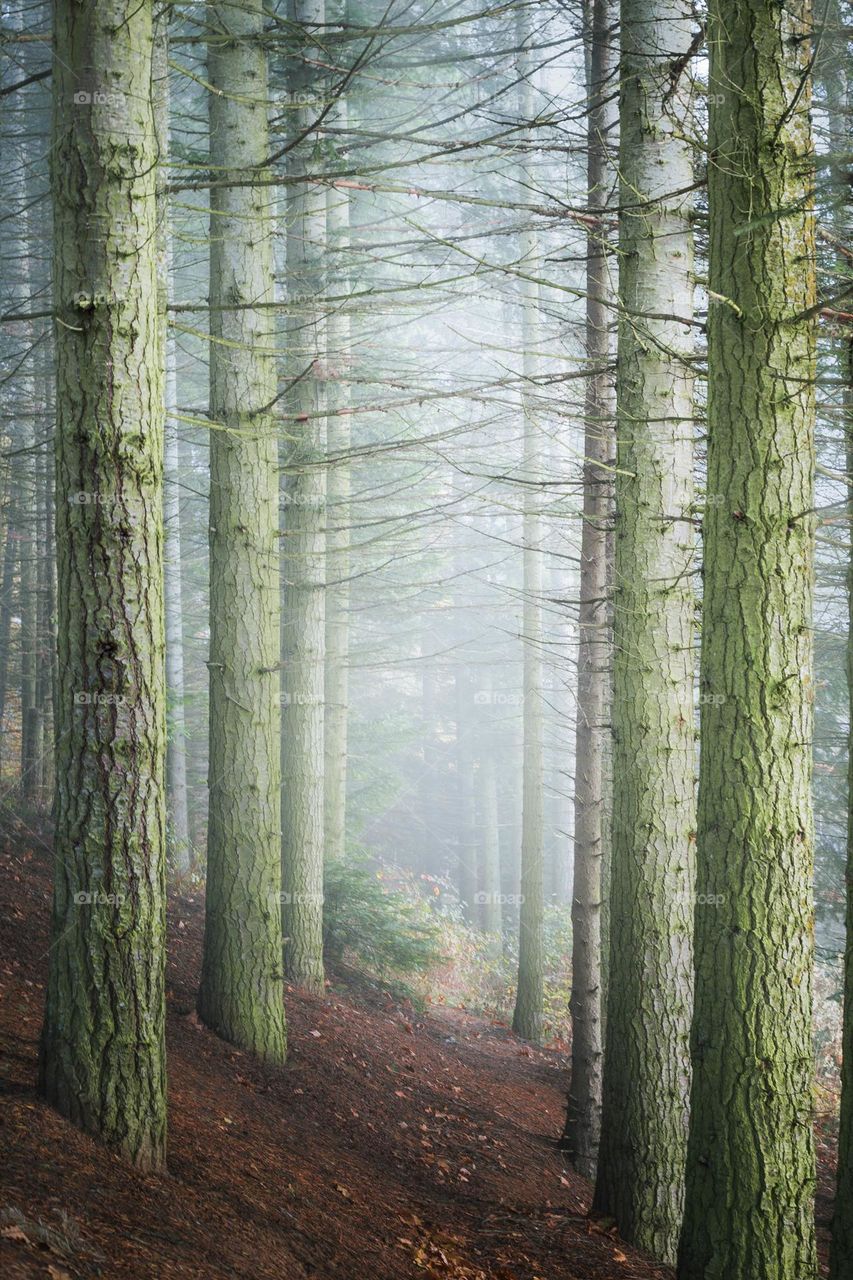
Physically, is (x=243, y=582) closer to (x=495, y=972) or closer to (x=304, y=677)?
(x=304, y=677)

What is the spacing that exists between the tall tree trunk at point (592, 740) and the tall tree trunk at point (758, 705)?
366 centimetres

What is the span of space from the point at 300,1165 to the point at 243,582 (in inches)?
160

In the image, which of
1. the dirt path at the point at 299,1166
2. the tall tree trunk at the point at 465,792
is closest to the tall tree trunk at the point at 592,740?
the dirt path at the point at 299,1166

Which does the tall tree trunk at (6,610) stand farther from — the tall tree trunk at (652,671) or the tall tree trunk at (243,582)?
the tall tree trunk at (652,671)

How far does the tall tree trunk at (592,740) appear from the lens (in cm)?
838

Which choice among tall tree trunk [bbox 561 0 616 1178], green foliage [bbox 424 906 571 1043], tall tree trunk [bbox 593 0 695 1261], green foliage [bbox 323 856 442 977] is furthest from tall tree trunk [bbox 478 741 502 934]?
tall tree trunk [bbox 593 0 695 1261]

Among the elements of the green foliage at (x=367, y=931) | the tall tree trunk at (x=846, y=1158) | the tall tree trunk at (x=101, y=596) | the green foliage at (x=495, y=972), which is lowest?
the green foliage at (x=495, y=972)

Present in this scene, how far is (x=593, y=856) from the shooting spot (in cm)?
922

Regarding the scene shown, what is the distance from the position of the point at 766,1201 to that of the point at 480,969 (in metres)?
14.4

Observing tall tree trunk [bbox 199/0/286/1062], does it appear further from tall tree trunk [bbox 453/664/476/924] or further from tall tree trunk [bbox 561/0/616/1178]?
tall tree trunk [bbox 453/664/476/924]

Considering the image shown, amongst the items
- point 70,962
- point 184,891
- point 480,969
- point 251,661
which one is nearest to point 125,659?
point 70,962

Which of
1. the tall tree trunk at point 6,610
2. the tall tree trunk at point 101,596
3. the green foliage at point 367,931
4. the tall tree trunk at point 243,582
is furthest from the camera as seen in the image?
the tall tree trunk at point 6,610

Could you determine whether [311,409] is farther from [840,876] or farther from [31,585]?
[840,876]

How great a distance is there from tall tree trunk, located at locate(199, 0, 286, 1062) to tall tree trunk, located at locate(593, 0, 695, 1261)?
2.77m
